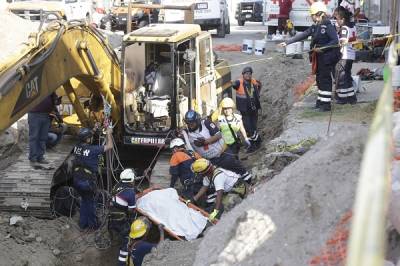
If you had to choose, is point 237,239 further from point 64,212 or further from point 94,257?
point 64,212

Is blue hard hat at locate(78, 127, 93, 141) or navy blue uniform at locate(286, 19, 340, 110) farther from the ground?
navy blue uniform at locate(286, 19, 340, 110)

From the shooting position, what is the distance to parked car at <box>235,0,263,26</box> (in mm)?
33875

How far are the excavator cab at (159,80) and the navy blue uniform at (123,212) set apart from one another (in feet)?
5.60

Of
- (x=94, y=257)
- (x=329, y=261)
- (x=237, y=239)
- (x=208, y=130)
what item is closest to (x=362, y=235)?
(x=329, y=261)

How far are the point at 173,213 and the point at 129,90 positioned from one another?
2.64 metres

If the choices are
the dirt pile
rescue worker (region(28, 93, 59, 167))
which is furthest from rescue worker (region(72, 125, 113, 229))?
the dirt pile

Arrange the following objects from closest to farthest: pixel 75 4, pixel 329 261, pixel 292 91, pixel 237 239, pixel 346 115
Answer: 1. pixel 329 261
2. pixel 237 239
3. pixel 346 115
4. pixel 292 91
5. pixel 75 4

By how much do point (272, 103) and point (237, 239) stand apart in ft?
35.5

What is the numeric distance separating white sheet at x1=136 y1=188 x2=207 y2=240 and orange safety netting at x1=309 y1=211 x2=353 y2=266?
330cm

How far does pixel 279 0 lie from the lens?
75.4 ft

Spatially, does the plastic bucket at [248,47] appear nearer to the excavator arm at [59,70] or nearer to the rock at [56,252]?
the excavator arm at [59,70]

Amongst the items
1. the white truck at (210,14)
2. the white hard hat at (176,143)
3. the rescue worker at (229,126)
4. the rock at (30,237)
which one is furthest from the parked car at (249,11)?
the rock at (30,237)

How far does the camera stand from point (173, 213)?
7.98 m

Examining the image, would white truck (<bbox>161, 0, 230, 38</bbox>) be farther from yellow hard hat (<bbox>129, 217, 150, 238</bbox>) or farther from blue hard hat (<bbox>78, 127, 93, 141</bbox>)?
yellow hard hat (<bbox>129, 217, 150, 238</bbox>)
